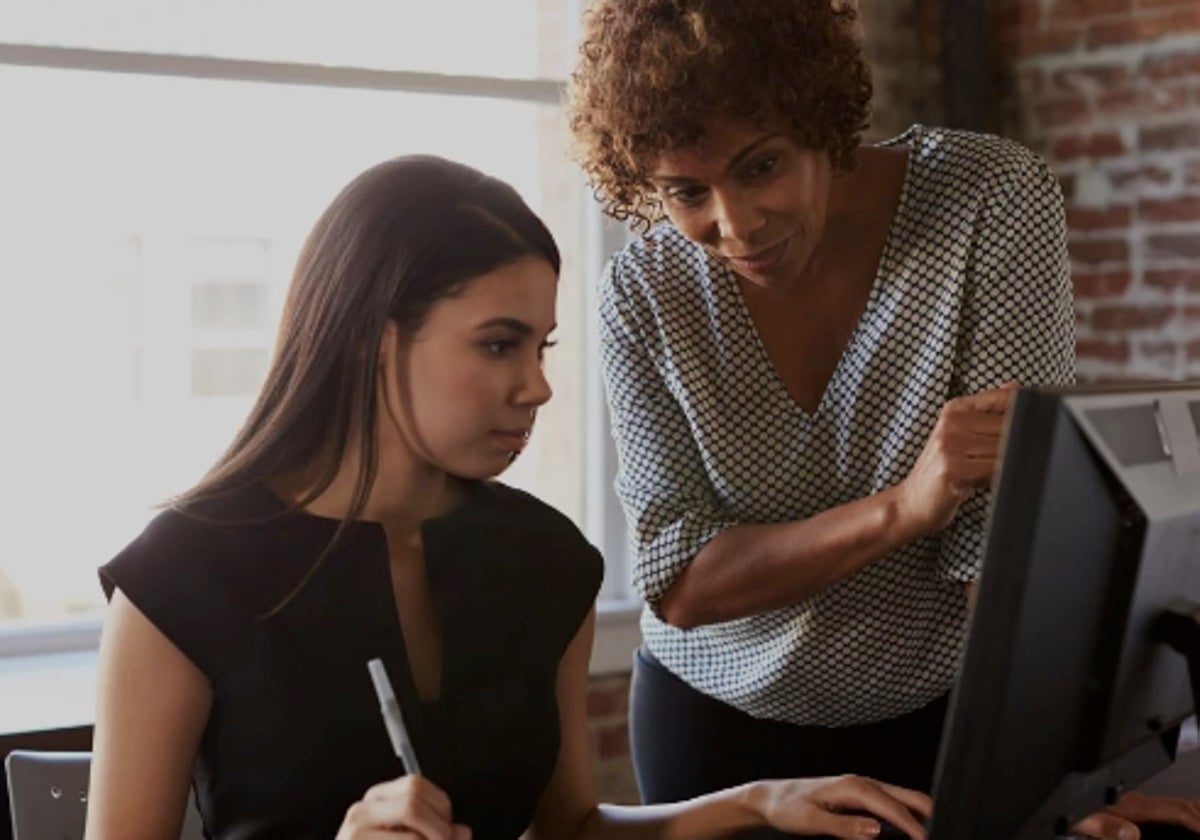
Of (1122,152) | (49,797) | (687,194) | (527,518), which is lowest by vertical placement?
(49,797)

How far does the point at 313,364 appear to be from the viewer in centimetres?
166

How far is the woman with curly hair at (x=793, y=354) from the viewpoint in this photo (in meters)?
1.75

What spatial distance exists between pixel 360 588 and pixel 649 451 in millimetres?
397

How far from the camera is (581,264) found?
3473mm

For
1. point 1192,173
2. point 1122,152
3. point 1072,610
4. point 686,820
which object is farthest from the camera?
point 1122,152

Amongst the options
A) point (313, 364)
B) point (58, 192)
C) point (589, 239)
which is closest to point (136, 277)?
point (58, 192)

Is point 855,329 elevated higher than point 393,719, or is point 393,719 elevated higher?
point 855,329

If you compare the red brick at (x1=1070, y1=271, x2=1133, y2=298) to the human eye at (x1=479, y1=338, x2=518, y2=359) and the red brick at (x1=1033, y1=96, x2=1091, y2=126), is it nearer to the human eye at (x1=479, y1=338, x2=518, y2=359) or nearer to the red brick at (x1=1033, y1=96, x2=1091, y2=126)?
the red brick at (x1=1033, y1=96, x2=1091, y2=126)

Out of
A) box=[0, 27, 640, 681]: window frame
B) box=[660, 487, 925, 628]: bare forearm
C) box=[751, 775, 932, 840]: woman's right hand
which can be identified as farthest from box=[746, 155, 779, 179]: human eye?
box=[0, 27, 640, 681]: window frame

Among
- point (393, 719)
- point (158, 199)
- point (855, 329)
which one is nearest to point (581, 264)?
point (158, 199)

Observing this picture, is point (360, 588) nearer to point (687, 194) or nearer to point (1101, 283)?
point (687, 194)

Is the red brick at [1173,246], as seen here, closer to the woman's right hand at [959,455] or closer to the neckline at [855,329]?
the neckline at [855,329]

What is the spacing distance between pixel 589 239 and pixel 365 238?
5.99ft

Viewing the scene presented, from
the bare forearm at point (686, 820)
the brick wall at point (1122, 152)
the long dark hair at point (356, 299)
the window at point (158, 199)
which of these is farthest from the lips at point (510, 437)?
the brick wall at point (1122, 152)
